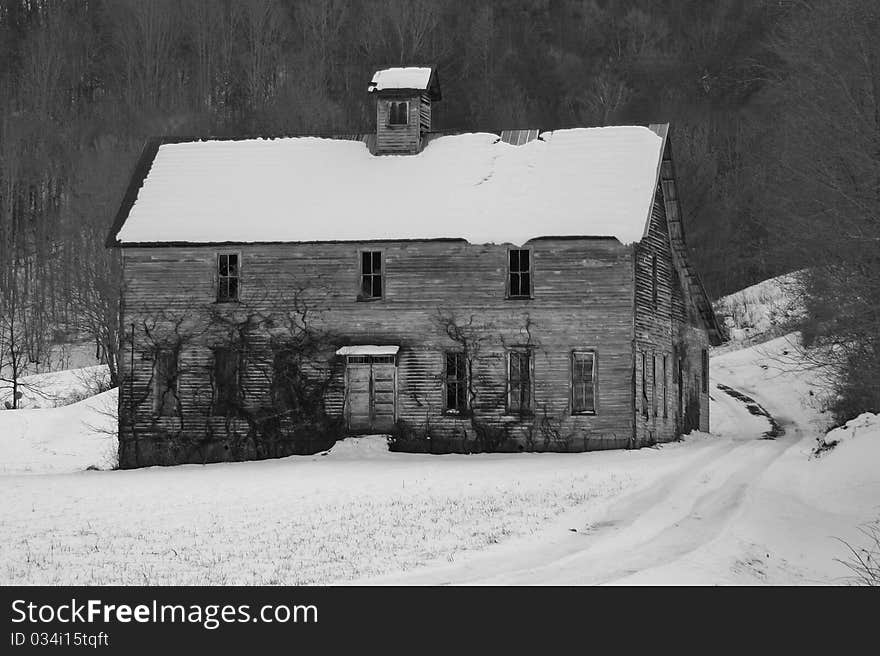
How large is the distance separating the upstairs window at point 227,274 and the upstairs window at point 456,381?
5.88m

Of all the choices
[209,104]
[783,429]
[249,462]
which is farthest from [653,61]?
[249,462]

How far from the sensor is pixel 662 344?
36.5 m

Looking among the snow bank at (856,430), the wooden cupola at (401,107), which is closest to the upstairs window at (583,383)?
the snow bank at (856,430)

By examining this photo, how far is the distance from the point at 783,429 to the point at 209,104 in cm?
4922

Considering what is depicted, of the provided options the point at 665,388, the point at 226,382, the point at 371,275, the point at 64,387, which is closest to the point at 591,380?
the point at 665,388

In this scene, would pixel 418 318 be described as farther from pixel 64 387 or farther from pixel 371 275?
pixel 64 387

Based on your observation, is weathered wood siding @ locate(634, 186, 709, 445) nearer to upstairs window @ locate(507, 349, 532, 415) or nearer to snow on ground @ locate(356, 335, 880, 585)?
snow on ground @ locate(356, 335, 880, 585)

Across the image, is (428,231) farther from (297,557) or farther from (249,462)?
(297,557)

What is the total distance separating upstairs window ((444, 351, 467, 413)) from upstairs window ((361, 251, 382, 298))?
8.05ft

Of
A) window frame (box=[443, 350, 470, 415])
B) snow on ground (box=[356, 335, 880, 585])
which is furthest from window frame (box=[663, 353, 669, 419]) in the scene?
window frame (box=[443, 350, 470, 415])

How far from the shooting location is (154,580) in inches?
603

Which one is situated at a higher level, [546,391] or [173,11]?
[173,11]

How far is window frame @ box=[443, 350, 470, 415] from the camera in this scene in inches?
1323

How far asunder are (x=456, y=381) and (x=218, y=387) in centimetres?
597
